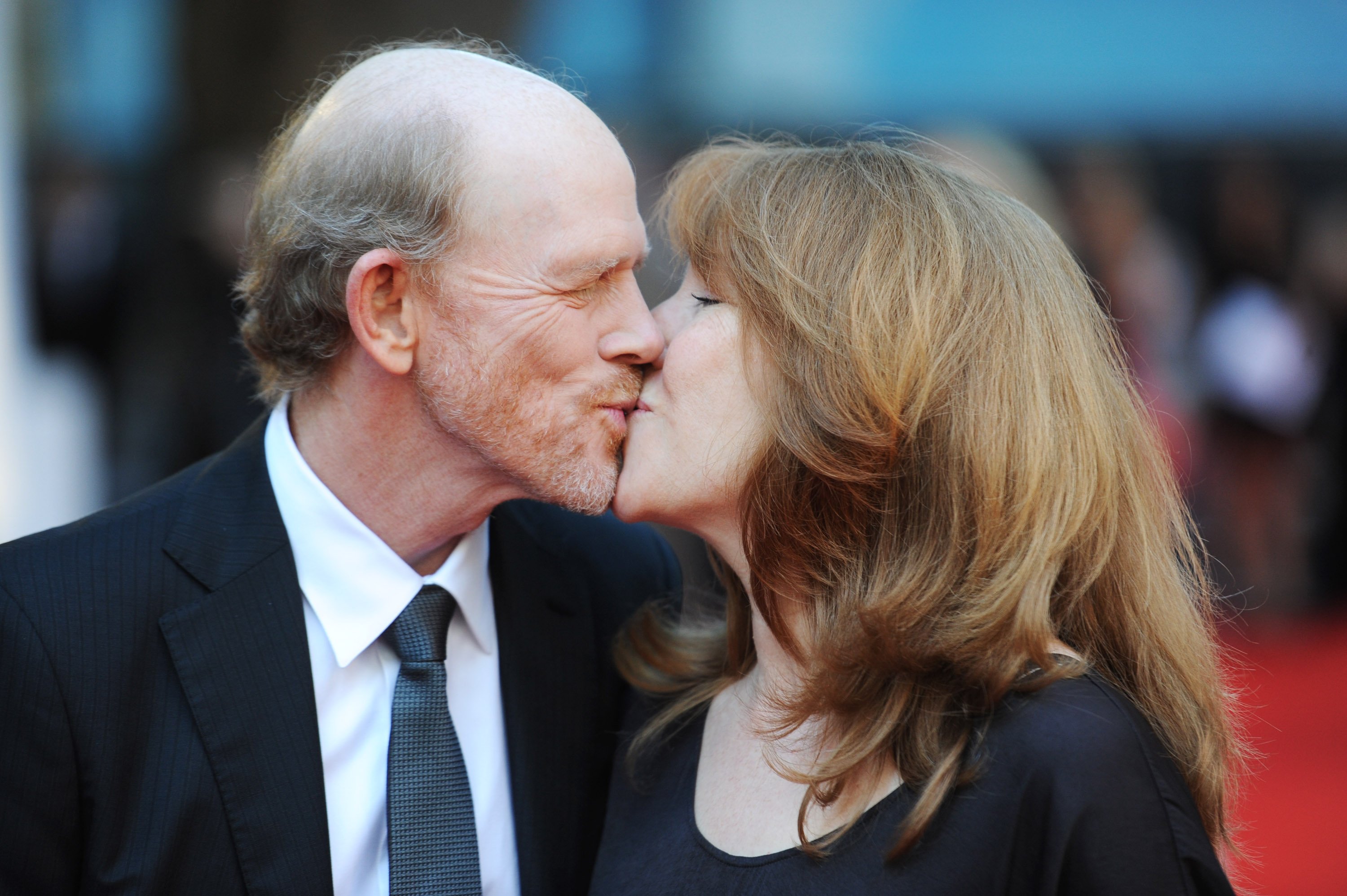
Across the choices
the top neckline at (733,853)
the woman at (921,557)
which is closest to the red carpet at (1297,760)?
the woman at (921,557)

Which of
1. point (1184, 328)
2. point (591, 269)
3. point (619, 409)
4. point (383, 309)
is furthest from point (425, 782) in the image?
point (1184, 328)

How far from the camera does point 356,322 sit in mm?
2199

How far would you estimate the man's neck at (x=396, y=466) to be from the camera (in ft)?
7.29

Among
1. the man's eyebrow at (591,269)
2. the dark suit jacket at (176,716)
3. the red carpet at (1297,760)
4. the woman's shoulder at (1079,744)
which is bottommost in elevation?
the red carpet at (1297,760)

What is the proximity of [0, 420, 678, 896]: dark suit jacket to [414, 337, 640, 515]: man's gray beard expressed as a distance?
0.38 m

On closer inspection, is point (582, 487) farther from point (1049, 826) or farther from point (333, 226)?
point (1049, 826)

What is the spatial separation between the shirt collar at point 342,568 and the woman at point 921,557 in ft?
1.37

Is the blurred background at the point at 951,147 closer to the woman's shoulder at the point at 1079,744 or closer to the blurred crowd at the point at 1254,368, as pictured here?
the blurred crowd at the point at 1254,368

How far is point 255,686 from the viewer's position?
198cm

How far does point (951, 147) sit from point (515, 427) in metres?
2.39

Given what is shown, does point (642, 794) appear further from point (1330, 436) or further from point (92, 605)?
point (1330, 436)

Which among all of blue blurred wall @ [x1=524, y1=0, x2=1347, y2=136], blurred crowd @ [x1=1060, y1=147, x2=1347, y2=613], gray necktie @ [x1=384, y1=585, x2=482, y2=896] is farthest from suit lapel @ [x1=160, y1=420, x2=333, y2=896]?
blue blurred wall @ [x1=524, y1=0, x2=1347, y2=136]

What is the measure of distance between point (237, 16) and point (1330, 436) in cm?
843

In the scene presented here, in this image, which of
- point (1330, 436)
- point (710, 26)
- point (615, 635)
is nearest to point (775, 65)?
point (710, 26)
